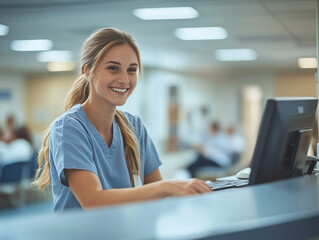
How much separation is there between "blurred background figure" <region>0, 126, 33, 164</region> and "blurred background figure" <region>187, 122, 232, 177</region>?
272 cm

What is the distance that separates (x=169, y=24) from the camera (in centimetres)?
438


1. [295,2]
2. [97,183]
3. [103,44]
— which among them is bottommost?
[97,183]

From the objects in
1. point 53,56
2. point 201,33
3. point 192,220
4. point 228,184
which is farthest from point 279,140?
point 53,56

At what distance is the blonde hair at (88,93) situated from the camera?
149 cm

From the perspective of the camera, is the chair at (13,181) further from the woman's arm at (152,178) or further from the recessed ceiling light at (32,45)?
the woman's arm at (152,178)

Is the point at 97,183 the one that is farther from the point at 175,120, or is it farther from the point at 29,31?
the point at 175,120

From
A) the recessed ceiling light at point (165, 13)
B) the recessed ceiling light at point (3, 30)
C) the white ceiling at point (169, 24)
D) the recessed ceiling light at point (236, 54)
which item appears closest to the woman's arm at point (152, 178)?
the white ceiling at point (169, 24)

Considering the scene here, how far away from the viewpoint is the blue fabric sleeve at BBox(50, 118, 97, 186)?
1.29 m

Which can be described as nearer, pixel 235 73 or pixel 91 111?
pixel 91 111

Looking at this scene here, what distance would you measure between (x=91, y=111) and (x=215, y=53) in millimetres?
5427

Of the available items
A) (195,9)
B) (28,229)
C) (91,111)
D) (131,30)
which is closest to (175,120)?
(131,30)

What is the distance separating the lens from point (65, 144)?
1322 millimetres

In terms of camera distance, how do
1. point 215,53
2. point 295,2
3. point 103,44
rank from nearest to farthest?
point 103,44
point 295,2
point 215,53

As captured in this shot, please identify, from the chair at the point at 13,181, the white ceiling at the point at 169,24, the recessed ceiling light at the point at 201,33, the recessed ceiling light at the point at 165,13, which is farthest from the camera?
the chair at the point at 13,181
